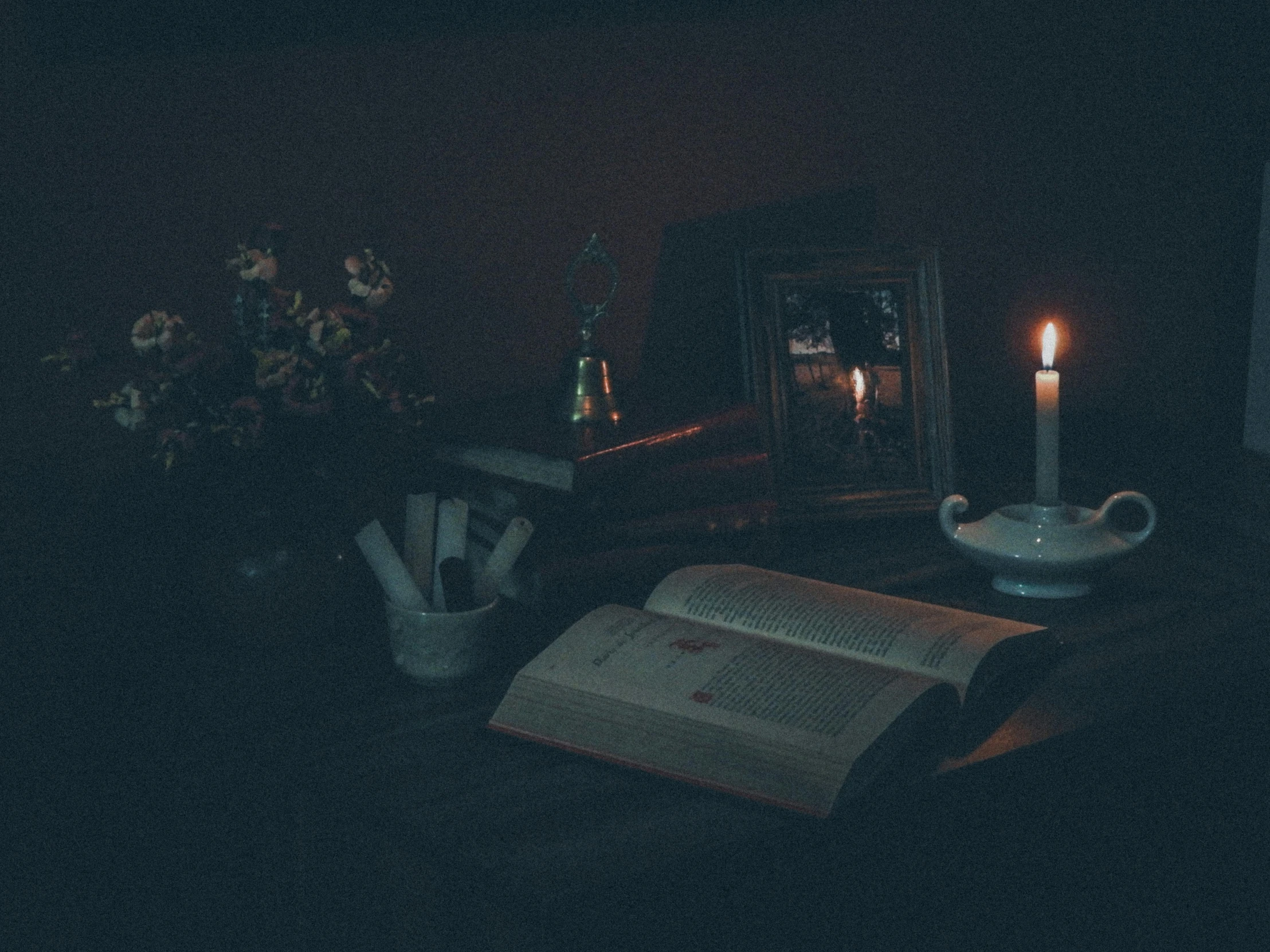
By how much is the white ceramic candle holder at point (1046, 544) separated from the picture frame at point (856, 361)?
0.66 feet

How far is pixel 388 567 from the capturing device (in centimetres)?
108

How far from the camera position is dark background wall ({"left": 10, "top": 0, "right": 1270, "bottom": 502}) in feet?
4.02

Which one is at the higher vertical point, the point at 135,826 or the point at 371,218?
the point at 371,218

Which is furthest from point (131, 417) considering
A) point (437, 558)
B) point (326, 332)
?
point (437, 558)

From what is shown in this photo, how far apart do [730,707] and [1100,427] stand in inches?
46.1

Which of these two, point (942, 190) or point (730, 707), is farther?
point (942, 190)

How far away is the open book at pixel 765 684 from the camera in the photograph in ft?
2.89

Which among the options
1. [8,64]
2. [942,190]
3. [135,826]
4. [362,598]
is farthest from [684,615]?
[942,190]

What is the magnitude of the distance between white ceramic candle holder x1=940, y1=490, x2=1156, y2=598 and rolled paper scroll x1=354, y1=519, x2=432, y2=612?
0.53 metres

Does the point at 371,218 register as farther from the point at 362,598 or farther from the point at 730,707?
the point at 730,707

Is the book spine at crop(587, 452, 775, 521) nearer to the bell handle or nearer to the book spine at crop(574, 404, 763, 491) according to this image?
the book spine at crop(574, 404, 763, 491)

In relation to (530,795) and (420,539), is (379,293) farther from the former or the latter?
(530,795)

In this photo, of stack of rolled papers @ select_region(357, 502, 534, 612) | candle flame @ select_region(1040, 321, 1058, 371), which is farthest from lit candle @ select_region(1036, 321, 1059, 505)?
stack of rolled papers @ select_region(357, 502, 534, 612)

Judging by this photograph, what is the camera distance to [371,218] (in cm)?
139
